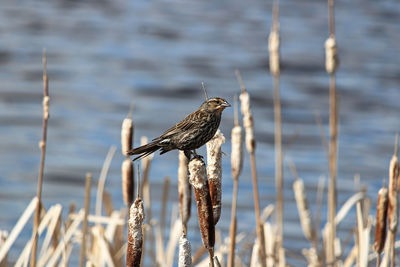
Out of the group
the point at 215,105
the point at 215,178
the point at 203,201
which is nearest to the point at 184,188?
the point at 215,105

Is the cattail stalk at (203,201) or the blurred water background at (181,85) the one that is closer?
the cattail stalk at (203,201)

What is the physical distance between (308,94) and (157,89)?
2.65m

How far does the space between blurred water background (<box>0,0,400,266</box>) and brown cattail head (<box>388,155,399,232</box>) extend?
384 centimetres

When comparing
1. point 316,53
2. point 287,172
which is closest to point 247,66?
point 316,53

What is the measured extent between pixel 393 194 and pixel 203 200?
113cm

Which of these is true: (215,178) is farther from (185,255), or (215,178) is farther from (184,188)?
→ (184,188)

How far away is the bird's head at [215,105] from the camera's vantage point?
12.7 ft

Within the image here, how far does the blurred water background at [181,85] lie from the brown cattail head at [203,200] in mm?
4679

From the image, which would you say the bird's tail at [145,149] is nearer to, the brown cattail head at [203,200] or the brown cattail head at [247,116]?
the brown cattail head at [203,200]

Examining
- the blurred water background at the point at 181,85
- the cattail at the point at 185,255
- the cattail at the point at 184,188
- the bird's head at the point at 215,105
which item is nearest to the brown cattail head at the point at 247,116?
the bird's head at the point at 215,105

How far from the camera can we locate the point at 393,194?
3.84m

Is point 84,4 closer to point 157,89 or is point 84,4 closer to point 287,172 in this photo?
point 157,89

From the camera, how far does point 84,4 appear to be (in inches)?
944

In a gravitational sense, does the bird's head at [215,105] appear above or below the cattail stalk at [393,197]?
above
